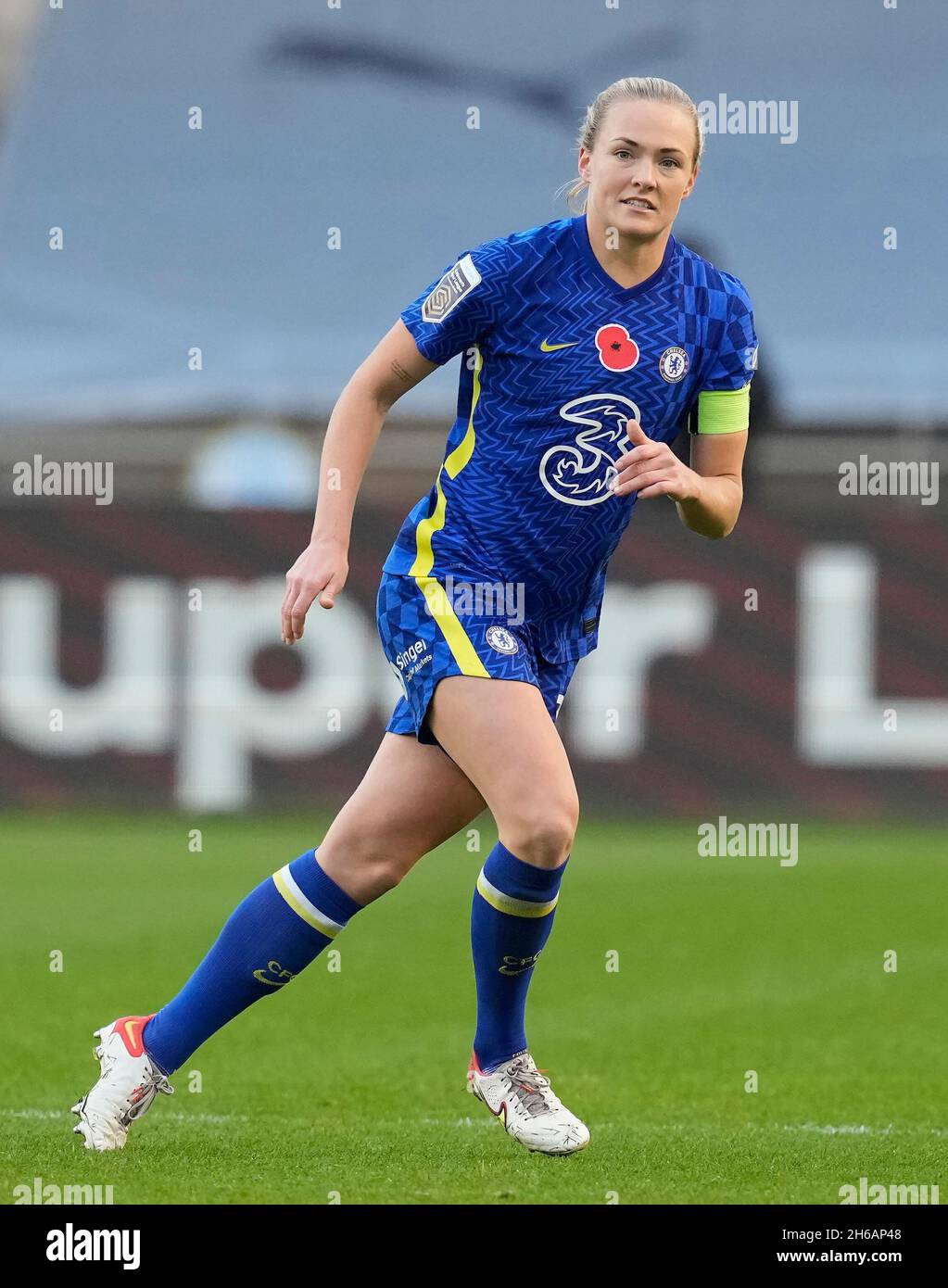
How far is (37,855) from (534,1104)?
731cm

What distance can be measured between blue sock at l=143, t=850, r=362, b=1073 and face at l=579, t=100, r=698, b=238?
1.37 m

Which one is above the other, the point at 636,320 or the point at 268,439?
the point at 268,439

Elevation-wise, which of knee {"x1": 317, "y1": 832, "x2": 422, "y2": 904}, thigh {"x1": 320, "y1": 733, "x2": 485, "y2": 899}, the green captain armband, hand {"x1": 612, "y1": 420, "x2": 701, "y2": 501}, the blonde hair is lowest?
knee {"x1": 317, "y1": 832, "x2": 422, "y2": 904}

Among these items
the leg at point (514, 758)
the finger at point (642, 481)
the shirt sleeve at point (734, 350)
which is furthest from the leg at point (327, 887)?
the shirt sleeve at point (734, 350)

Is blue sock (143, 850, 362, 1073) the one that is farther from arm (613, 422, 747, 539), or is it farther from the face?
the face

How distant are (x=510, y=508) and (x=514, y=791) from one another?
22.5 inches

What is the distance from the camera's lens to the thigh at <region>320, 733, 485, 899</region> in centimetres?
375

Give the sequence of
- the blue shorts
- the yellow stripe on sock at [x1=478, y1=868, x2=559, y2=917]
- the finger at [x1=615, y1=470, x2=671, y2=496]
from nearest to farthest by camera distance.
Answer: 1. the finger at [x1=615, y1=470, x2=671, y2=496]
2. the blue shorts
3. the yellow stripe on sock at [x1=478, y1=868, x2=559, y2=917]

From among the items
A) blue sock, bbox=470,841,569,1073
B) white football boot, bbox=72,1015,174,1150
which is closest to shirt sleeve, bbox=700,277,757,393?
blue sock, bbox=470,841,569,1073

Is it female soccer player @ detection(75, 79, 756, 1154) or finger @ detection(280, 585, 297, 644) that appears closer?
finger @ detection(280, 585, 297, 644)

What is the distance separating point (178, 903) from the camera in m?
9.03

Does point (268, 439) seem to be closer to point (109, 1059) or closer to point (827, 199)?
point (109, 1059)
